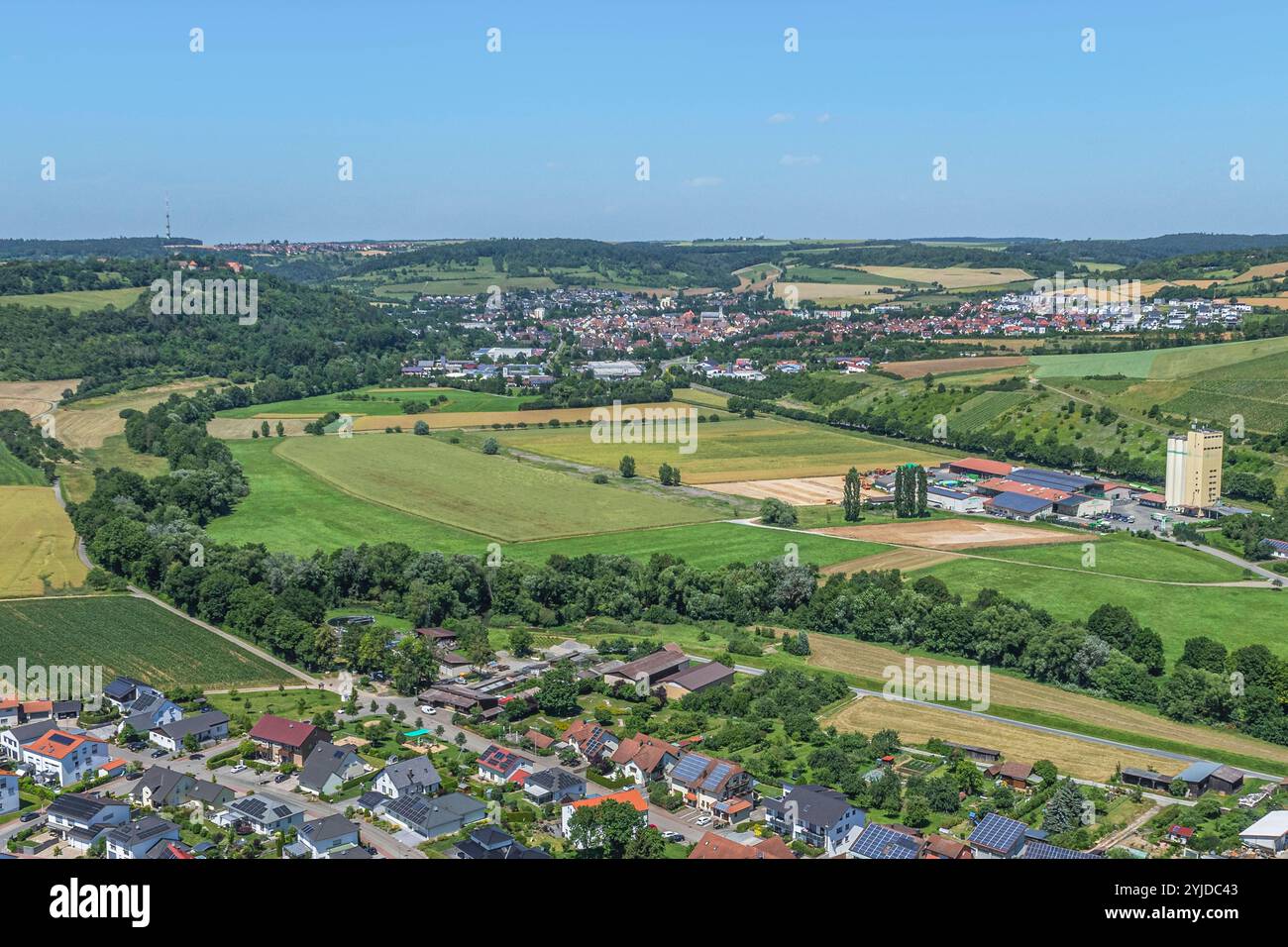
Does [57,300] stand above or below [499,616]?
above

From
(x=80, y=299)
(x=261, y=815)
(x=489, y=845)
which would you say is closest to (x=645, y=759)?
(x=489, y=845)

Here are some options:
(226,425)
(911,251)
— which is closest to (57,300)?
(226,425)

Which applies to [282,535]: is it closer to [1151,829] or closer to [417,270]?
[1151,829]

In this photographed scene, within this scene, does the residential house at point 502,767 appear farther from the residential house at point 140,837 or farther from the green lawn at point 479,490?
the green lawn at point 479,490

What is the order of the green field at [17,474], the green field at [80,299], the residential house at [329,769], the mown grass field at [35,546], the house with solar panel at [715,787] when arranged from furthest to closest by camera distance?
the green field at [80,299] < the green field at [17,474] < the mown grass field at [35,546] < the residential house at [329,769] < the house with solar panel at [715,787]

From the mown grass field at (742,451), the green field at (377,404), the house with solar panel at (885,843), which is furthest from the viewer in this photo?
the green field at (377,404)

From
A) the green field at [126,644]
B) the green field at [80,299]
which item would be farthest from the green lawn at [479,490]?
the green field at [80,299]

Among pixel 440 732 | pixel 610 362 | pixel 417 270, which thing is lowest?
pixel 440 732

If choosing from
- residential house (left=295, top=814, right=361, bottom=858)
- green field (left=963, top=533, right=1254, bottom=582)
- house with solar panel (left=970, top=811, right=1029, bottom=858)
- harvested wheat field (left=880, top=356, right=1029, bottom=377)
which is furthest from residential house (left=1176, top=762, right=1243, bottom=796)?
harvested wheat field (left=880, top=356, right=1029, bottom=377)
